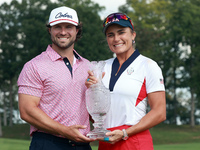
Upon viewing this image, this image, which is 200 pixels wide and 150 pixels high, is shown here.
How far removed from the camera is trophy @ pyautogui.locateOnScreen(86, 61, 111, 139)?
4.23 metres

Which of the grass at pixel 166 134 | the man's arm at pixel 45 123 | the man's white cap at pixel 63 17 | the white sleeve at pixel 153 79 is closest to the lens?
the man's arm at pixel 45 123

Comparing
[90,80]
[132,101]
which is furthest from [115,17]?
[132,101]

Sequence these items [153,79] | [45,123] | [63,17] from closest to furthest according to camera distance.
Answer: [45,123] < [153,79] < [63,17]

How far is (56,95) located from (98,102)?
20.1 inches

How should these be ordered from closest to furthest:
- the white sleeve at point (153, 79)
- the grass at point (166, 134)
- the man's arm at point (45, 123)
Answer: the man's arm at point (45, 123)
the white sleeve at point (153, 79)
the grass at point (166, 134)

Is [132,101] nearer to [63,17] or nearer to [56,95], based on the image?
[56,95]

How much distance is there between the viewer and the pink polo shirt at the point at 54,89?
4289 mm

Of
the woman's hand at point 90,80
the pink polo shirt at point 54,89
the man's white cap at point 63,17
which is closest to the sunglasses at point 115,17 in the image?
the man's white cap at point 63,17

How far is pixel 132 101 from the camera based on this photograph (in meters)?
4.30

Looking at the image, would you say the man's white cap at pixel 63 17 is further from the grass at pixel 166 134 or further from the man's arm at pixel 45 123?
the grass at pixel 166 134

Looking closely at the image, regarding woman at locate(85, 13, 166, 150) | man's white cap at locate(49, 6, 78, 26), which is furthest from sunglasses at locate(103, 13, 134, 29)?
man's white cap at locate(49, 6, 78, 26)

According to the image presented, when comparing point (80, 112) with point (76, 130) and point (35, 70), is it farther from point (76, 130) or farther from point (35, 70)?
point (35, 70)

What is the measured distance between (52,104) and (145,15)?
43053mm

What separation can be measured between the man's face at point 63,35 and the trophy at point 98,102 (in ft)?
1.42
